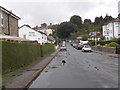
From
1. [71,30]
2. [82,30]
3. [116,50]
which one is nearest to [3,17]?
[116,50]

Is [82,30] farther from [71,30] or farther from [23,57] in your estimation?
[23,57]

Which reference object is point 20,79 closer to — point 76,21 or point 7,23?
point 7,23

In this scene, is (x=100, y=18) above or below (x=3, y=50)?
above

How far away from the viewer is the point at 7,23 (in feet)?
89.7

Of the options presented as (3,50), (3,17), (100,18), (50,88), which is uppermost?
(100,18)

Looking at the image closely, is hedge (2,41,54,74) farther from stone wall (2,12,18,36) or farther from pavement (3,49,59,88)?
stone wall (2,12,18,36)

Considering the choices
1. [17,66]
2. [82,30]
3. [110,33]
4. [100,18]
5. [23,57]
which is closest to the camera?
[17,66]

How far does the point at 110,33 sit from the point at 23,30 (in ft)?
107

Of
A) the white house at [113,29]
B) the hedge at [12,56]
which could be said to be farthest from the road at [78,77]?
the white house at [113,29]

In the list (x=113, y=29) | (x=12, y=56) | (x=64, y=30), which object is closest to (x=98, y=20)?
(x=64, y=30)

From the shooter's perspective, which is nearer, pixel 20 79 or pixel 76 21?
pixel 20 79

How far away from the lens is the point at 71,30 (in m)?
122

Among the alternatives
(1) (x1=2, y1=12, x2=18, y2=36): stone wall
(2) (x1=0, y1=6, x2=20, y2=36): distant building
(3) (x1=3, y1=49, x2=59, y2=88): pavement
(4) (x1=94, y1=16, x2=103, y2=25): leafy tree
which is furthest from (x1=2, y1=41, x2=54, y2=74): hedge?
(4) (x1=94, y1=16, x2=103, y2=25): leafy tree

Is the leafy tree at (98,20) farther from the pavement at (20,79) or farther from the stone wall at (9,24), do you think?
the pavement at (20,79)
